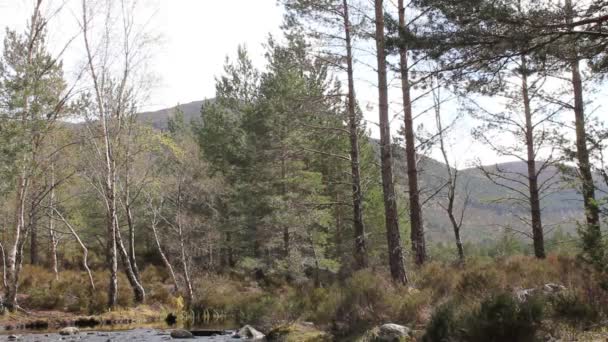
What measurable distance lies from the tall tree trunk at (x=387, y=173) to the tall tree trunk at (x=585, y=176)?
3.53 meters

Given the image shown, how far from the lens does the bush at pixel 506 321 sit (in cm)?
619

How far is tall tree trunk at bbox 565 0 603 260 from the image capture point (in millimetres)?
7340

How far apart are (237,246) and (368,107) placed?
1859 centimetres

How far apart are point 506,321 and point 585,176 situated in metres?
6.13

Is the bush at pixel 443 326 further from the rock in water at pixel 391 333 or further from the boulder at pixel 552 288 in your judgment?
the boulder at pixel 552 288

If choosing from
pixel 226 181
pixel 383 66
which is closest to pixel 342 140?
pixel 226 181

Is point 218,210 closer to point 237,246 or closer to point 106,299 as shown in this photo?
point 237,246

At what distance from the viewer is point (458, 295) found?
8328 mm

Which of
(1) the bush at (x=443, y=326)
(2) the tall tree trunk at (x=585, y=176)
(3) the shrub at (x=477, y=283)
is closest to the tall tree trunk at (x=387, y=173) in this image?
(3) the shrub at (x=477, y=283)

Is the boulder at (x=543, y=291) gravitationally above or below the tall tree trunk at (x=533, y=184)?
below

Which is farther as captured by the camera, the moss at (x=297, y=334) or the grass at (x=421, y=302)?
the moss at (x=297, y=334)

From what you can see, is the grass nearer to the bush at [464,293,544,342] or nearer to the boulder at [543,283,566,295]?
the bush at [464,293,544,342]

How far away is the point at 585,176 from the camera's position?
35.8 feet

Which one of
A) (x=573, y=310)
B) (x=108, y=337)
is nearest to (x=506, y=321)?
(x=573, y=310)
